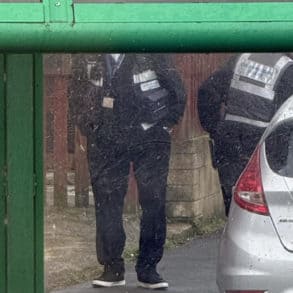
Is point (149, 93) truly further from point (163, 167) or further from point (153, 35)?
point (153, 35)

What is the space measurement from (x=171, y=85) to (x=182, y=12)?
1.32ft

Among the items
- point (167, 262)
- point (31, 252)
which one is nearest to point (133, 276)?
point (167, 262)

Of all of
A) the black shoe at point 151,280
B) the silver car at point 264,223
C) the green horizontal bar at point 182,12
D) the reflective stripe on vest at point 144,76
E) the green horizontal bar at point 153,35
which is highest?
the green horizontal bar at point 182,12

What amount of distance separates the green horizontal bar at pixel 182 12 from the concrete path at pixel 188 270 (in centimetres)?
71

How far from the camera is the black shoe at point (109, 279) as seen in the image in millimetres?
2934

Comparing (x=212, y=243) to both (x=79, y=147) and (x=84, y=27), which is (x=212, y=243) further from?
(x=84, y=27)

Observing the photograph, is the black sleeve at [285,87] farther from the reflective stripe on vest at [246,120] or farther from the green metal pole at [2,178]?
the green metal pole at [2,178]

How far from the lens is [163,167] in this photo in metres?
2.89

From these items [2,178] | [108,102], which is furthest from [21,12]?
[2,178]

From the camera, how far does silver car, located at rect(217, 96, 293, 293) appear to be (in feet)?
8.99

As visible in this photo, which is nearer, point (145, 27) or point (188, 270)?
point (145, 27)

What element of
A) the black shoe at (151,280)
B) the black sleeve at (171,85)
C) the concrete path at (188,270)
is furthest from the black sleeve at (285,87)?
the black shoe at (151,280)

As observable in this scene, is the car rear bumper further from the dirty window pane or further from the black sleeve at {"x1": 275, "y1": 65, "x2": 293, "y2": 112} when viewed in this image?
the black sleeve at {"x1": 275, "y1": 65, "x2": 293, "y2": 112}

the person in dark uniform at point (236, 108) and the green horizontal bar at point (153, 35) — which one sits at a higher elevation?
the green horizontal bar at point (153, 35)
